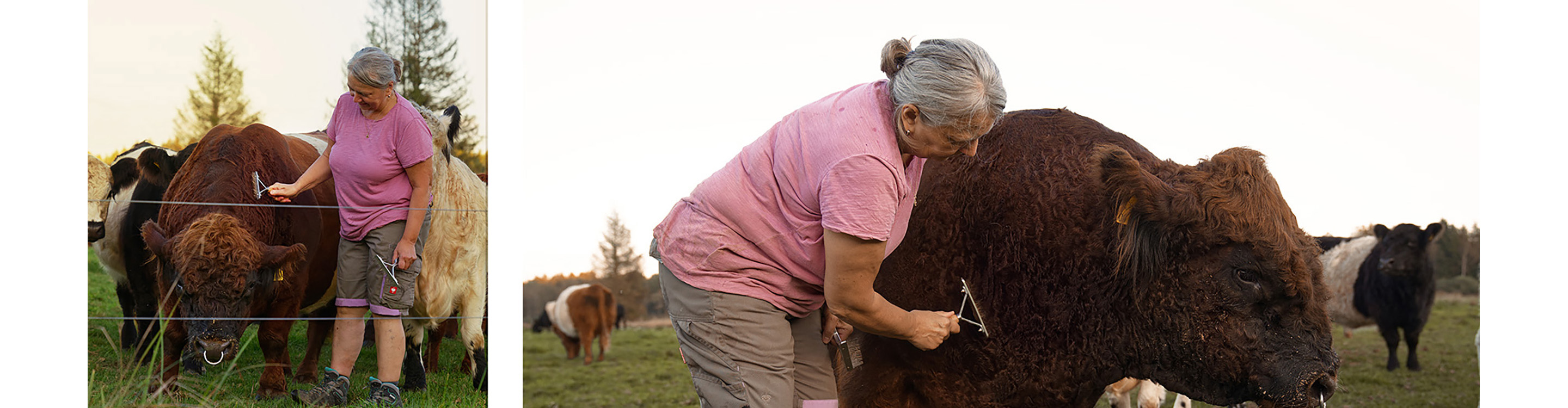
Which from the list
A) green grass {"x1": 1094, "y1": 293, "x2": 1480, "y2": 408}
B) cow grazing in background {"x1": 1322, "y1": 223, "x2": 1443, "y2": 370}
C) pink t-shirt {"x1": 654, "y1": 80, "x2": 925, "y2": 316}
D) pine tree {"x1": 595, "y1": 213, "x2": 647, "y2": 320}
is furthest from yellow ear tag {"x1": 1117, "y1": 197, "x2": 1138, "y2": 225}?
pine tree {"x1": 595, "y1": 213, "x2": 647, "y2": 320}

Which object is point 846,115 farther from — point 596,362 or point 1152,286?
point 596,362

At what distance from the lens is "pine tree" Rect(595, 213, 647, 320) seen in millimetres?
8953

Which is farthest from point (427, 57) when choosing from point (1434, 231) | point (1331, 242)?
point (1331, 242)

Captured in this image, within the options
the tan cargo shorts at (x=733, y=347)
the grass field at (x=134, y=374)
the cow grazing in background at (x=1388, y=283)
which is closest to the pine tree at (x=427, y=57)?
the grass field at (x=134, y=374)

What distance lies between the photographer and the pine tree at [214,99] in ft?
9.59

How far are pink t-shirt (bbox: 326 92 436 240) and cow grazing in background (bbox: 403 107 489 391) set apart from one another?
73 mm

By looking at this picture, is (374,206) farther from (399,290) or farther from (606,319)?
(606,319)

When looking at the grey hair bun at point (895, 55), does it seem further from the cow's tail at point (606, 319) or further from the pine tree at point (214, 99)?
the cow's tail at point (606, 319)

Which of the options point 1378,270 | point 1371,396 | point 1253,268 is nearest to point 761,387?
point 1253,268

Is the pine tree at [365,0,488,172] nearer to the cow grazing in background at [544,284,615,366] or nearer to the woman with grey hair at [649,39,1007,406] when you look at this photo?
the woman with grey hair at [649,39,1007,406]

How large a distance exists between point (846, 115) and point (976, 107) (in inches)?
11.6

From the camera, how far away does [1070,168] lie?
2.95 meters

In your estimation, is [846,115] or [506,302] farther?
[506,302]

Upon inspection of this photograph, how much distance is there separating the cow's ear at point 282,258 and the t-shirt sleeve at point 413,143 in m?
0.44
